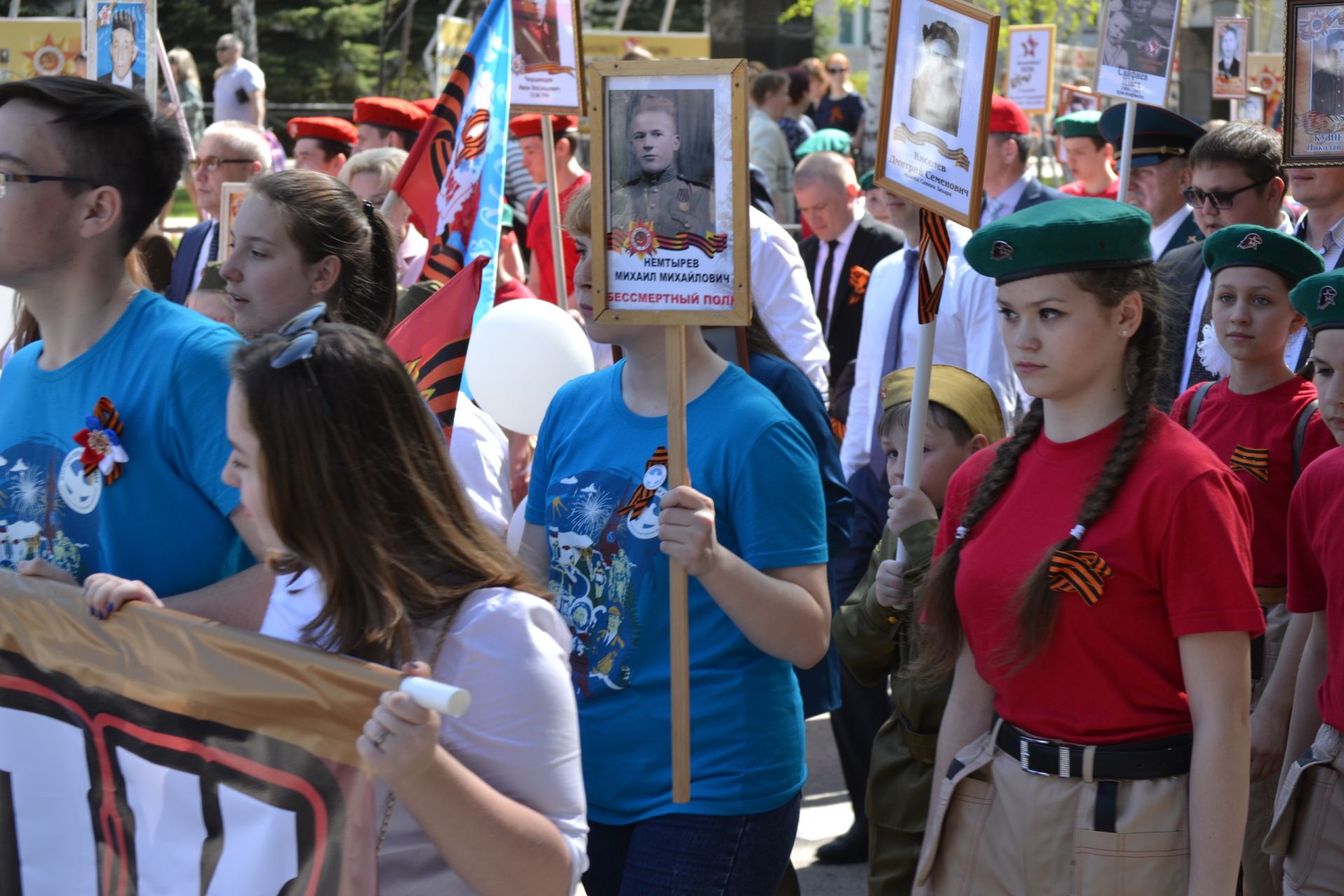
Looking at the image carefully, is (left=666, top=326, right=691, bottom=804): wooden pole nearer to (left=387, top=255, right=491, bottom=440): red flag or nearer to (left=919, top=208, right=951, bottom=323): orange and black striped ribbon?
(left=919, top=208, right=951, bottom=323): orange and black striped ribbon

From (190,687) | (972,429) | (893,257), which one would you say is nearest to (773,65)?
(893,257)

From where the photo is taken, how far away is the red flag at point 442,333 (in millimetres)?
4133

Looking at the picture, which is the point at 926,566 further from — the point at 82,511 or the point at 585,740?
the point at 82,511

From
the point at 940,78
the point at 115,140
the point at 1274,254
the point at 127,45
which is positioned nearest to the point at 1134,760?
the point at 940,78

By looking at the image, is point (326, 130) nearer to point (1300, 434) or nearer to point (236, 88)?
point (236, 88)

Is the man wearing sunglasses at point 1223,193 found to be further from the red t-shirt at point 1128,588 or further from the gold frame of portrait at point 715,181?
the gold frame of portrait at point 715,181

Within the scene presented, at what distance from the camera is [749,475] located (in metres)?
2.84

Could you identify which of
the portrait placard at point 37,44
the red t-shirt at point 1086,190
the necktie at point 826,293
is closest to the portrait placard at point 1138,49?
the necktie at point 826,293

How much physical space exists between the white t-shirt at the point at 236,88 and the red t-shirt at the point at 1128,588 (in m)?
11.7

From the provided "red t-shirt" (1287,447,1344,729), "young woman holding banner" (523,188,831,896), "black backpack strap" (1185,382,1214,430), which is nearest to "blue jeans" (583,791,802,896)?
"young woman holding banner" (523,188,831,896)

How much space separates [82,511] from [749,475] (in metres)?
1.19

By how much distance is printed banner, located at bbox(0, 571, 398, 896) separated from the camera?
2094 millimetres

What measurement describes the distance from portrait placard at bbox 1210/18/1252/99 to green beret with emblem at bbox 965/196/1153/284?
31.2 ft

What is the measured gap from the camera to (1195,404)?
4188mm
